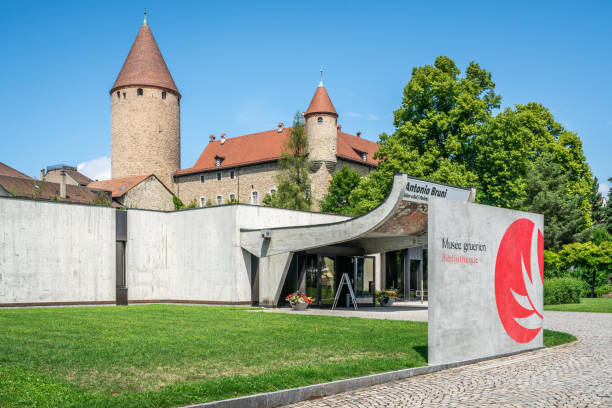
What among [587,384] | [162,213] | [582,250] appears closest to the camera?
[587,384]

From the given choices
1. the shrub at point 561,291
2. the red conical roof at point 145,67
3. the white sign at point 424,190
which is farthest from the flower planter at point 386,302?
the red conical roof at point 145,67

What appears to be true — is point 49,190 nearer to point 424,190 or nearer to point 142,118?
point 142,118

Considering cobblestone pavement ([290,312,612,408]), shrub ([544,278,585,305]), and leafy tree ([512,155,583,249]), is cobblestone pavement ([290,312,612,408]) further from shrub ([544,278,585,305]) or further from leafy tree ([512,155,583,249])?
leafy tree ([512,155,583,249])

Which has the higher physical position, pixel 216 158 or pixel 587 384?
pixel 216 158

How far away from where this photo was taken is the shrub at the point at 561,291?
28.6 meters

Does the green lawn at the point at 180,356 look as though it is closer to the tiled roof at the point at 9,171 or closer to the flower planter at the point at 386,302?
the flower planter at the point at 386,302

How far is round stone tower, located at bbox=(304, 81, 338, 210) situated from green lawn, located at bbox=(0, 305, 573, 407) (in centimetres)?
4407

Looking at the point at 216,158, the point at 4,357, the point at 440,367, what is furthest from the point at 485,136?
the point at 216,158

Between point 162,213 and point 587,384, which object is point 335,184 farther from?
point 587,384

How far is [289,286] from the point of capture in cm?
2580

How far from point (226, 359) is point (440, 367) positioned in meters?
3.56

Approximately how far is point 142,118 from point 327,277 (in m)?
54.1

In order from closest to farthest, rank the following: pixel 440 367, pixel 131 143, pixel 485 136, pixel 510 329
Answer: pixel 440 367, pixel 510 329, pixel 485 136, pixel 131 143

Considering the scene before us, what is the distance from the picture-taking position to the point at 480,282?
11.6 metres
